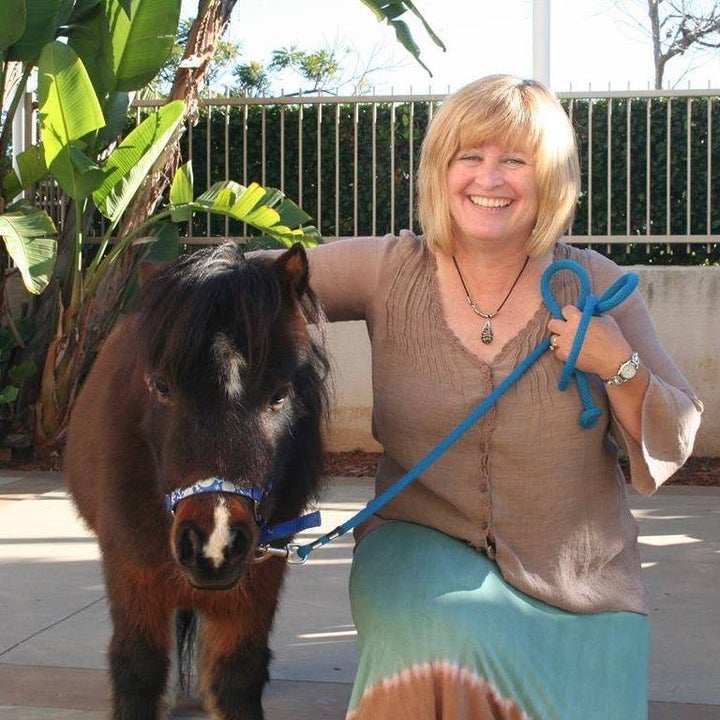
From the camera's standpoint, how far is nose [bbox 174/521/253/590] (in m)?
2.19

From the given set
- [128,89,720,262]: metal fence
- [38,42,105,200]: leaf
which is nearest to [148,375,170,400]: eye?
[38,42,105,200]: leaf

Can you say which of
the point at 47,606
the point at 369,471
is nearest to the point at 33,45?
the point at 369,471

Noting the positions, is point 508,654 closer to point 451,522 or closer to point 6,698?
point 451,522

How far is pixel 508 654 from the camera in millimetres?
2445

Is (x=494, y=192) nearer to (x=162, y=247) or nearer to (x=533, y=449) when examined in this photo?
(x=533, y=449)

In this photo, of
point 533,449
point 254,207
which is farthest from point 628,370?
point 254,207

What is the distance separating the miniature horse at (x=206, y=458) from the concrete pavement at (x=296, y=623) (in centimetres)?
49

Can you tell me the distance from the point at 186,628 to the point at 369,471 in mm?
4147

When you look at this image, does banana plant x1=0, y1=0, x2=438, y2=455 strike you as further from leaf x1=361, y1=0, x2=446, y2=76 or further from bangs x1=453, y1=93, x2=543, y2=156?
bangs x1=453, y1=93, x2=543, y2=156

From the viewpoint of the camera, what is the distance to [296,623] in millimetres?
4188

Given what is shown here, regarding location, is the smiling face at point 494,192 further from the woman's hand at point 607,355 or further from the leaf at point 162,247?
the leaf at point 162,247

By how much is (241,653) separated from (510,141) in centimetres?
151

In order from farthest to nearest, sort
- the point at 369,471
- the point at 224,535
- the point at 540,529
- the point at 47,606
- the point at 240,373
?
the point at 369,471 < the point at 47,606 < the point at 540,529 < the point at 240,373 < the point at 224,535

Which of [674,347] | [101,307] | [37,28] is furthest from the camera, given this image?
[674,347]
